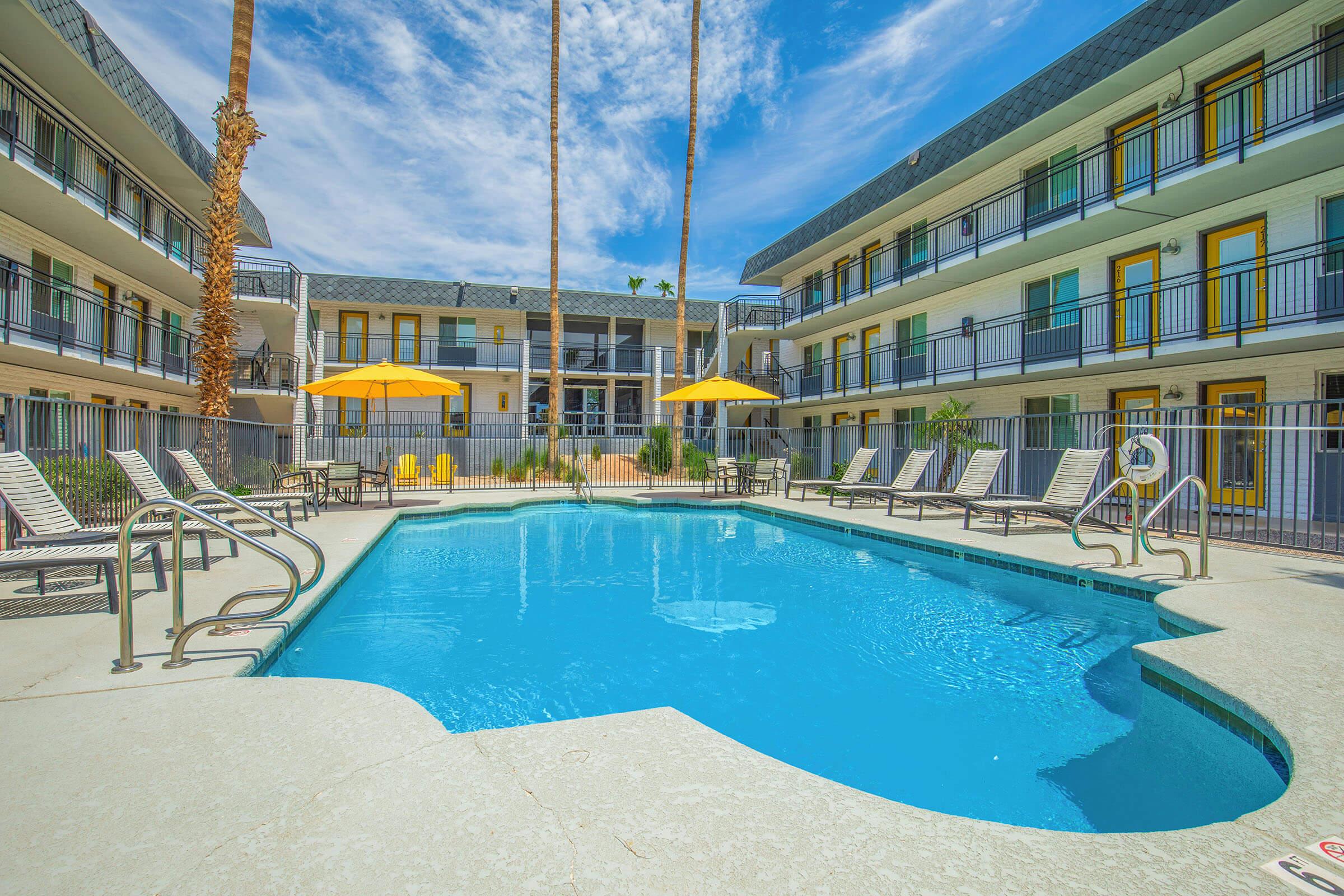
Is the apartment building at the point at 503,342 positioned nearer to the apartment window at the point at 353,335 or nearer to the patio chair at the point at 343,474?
the apartment window at the point at 353,335

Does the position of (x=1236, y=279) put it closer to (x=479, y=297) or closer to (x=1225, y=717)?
(x=1225, y=717)

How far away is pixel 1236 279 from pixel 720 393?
8833mm

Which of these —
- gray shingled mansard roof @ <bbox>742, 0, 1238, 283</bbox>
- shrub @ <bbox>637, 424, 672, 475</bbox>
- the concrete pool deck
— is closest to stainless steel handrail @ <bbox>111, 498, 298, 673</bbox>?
the concrete pool deck

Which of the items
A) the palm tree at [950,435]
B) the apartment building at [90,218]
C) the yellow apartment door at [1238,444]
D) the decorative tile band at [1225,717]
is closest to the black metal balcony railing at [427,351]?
the apartment building at [90,218]

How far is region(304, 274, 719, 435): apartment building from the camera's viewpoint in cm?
2528

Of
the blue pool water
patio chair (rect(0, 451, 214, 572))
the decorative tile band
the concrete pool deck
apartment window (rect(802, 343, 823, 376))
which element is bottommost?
the blue pool water

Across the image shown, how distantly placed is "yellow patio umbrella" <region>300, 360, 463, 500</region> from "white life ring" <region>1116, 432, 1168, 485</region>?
9.62 meters

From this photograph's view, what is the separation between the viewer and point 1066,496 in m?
8.62

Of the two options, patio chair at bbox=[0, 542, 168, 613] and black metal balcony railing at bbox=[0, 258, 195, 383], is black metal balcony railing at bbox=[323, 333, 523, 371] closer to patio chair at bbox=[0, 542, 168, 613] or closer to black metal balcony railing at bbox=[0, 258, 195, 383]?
black metal balcony railing at bbox=[0, 258, 195, 383]

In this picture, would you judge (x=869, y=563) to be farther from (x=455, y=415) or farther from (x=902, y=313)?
(x=455, y=415)

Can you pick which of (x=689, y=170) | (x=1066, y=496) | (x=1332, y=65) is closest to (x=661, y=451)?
(x=689, y=170)

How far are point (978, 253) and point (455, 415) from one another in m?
20.2

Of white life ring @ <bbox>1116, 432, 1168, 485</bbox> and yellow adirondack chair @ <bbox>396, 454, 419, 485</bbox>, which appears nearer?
white life ring @ <bbox>1116, 432, 1168, 485</bbox>

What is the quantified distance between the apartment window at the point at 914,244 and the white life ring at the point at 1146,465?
1289 centimetres
